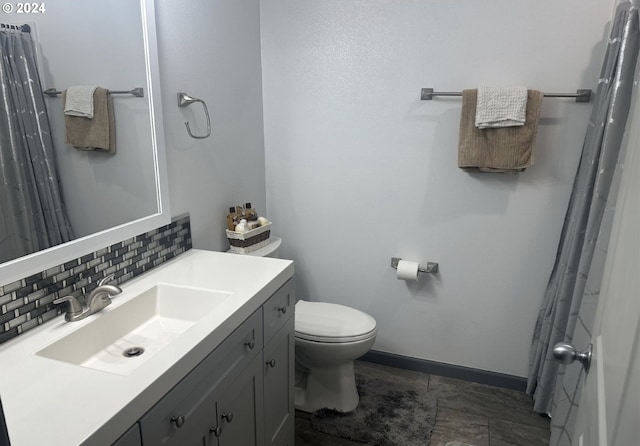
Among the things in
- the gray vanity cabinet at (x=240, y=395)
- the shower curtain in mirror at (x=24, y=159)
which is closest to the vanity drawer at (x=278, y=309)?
the gray vanity cabinet at (x=240, y=395)

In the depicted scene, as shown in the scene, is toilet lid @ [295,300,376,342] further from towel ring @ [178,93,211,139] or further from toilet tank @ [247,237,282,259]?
towel ring @ [178,93,211,139]

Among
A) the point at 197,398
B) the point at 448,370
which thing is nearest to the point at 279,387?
the point at 197,398

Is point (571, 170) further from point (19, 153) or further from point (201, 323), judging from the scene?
point (19, 153)

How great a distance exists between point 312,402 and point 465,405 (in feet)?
2.60

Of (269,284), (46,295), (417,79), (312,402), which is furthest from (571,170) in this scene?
(46,295)

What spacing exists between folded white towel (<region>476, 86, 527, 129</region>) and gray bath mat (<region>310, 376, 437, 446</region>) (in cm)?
142

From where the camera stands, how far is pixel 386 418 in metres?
2.19

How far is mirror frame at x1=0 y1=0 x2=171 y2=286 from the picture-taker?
51.6 inches

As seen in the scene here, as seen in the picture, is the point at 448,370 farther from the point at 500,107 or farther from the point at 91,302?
the point at 91,302

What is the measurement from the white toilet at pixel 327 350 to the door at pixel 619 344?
4.02 ft

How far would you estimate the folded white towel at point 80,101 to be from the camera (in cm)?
138

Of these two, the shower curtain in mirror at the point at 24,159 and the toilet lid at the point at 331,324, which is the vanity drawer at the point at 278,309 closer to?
the toilet lid at the point at 331,324

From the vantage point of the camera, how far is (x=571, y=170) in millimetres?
2080

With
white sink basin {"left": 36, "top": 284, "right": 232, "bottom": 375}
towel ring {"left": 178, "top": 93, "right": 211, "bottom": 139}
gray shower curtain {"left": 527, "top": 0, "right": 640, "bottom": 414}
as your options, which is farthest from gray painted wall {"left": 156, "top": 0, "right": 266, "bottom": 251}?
gray shower curtain {"left": 527, "top": 0, "right": 640, "bottom": 414}
